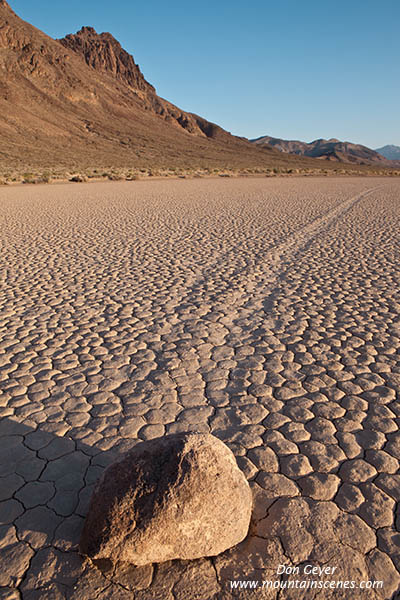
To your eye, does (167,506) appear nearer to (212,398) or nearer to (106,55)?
(212,398)

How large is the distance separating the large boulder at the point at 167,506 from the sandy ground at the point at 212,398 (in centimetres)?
12

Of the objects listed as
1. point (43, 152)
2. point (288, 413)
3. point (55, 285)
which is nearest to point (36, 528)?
point (288, 413)

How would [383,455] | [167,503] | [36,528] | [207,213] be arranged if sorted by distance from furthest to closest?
1. [207,213]
2. [383,455]
3. [36,528]
4. [167,503]

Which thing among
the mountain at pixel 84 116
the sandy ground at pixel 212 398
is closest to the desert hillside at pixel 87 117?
the mountain at pixel 84 116

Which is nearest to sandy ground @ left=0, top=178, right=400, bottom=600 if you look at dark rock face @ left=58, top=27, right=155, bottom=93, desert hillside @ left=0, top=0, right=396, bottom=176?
desert hillside @ left=0, top=0, right=396, bottom=176

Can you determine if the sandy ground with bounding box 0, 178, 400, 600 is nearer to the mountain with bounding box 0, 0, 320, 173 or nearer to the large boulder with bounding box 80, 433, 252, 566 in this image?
the large boulder with bounding box 80, 433, 252, 566

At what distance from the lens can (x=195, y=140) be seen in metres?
77.8

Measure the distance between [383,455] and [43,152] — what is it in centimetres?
4811

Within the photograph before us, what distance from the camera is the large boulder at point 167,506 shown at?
196 centimetres

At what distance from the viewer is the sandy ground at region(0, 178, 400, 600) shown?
209 cm

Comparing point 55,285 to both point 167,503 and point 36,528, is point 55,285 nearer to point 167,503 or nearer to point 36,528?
point 36,528

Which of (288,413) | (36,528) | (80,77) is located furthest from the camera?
(80,77)

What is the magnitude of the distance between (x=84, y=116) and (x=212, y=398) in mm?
68783

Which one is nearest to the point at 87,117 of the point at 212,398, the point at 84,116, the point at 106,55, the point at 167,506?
the point at 84,116
